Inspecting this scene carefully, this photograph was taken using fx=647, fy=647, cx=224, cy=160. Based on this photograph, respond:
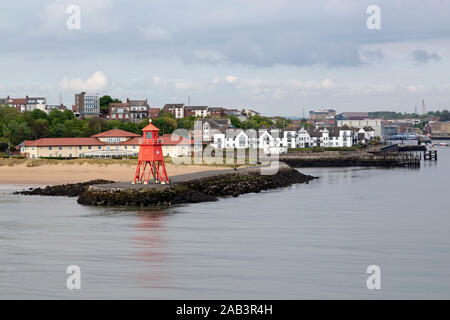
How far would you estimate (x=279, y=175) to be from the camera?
5447 cm

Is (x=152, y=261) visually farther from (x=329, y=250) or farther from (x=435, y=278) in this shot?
(x=435, y=278)

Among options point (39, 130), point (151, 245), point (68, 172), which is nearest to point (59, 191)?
point (68, 172)

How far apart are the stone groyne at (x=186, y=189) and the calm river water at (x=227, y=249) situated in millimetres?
1255

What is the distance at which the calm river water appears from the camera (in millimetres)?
17469

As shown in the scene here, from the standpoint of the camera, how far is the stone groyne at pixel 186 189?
3519cm

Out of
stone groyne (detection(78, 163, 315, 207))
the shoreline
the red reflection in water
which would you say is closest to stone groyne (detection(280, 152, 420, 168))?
the shoreline

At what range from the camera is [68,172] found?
5725 cm

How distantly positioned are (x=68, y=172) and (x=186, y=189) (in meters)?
22.7

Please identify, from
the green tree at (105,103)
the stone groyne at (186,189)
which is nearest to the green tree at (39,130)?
the stone groyne at (186,189)

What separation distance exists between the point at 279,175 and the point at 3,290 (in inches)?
1526

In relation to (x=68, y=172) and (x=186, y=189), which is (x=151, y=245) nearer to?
(x=186, y=189)

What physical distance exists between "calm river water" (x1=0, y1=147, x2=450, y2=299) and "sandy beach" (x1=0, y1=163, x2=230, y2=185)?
13.6 m

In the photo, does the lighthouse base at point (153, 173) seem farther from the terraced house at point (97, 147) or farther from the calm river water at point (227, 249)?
the terraced house at point (97, 147)
